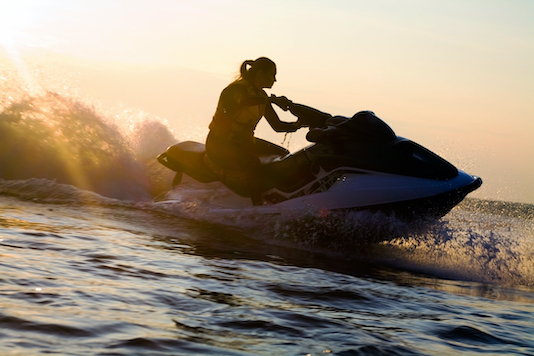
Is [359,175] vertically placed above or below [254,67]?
below

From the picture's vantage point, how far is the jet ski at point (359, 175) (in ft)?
16.6

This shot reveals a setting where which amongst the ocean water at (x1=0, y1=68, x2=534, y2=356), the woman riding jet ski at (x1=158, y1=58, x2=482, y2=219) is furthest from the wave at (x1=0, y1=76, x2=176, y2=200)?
the woman riding jet ski at (x1=158, y1=58, x2=482, y2=219)

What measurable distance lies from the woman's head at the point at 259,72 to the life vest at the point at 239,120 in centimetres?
6

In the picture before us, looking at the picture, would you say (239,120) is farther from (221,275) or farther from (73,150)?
(73,150)

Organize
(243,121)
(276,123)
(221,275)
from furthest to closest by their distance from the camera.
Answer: (276,123) < (243,121) < (221,275)

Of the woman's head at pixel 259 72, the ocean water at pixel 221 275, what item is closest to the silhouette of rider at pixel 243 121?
the woman's head at pixel 259 72

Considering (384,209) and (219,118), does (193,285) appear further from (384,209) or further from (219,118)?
(219,118)

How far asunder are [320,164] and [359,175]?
434 mm

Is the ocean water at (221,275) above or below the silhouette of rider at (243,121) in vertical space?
below

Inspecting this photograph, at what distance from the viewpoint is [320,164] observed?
5527 mm

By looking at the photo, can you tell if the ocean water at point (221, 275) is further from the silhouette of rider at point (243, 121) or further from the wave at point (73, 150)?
the silhouette of rider at point (243, 121)

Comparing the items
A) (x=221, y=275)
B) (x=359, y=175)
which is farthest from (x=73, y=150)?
(x=221, y=275)

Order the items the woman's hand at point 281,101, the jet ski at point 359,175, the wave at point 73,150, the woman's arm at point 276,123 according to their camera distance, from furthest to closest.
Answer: the wave at point 73,150
the woman's arm at point 276,123
the woman's hand at point 281,101
the jet ski at point 359,175

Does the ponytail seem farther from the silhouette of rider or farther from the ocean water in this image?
the ocean water
